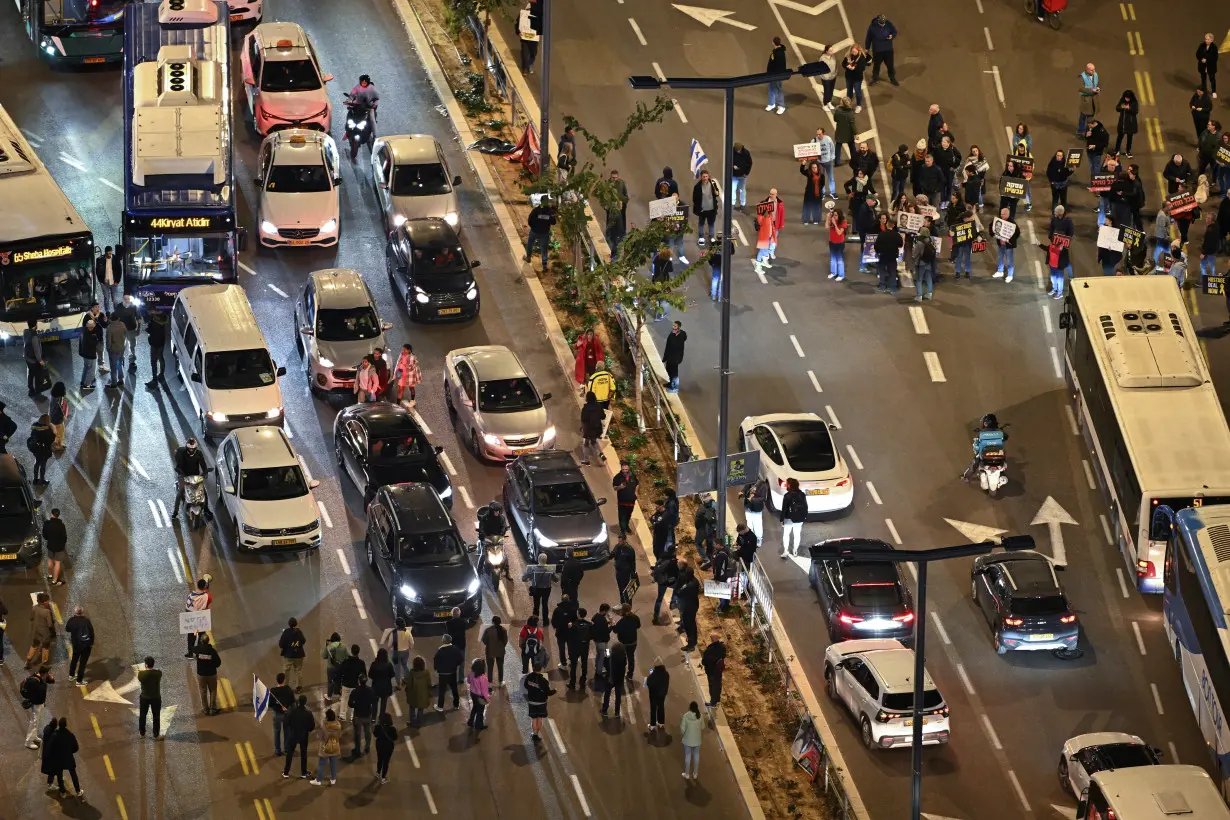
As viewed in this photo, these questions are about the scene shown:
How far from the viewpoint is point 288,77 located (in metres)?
54.9

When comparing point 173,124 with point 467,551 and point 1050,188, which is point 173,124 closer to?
point 467,551

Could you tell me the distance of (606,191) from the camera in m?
50.2

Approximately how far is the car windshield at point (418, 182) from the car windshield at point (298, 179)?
1637 mm

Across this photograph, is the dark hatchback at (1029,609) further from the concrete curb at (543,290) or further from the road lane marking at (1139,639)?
the concrete curb at (543,290)

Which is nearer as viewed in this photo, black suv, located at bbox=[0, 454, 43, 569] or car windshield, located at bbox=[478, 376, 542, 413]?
black suv, located at bbox=[0, 454, 43, 569]

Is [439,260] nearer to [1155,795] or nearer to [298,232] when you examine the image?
[298,232]

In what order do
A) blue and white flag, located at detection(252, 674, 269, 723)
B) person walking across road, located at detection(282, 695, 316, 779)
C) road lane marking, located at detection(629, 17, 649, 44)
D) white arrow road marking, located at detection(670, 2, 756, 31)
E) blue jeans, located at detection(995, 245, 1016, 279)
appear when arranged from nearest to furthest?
person walking across road, located at detection(282, 695, 316, 779) → blue and white flag, located at detection(252, 674, 269, 723) → blue jeans, located at detection(995, 245, 1016, 279) → road lane marking, located at detection(629, 17, 649, 44) → white arrow road marking, located at detection(670, 2, 756, 31)

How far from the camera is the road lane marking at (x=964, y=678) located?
137ft

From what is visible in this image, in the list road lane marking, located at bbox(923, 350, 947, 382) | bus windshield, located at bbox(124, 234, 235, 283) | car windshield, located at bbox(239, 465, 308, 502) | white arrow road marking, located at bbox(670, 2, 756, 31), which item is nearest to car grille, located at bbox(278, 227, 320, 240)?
bus windshield, located at bbox(124, 234, 235, 283)

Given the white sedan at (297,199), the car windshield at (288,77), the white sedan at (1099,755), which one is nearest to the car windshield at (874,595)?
the white sedan at (1099,755)

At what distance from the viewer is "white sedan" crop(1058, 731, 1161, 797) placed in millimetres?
38219

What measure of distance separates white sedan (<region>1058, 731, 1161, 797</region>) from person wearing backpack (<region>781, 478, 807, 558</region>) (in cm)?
729

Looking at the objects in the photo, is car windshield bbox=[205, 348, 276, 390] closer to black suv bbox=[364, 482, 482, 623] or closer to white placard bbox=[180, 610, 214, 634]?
black suv bbox=[364, 482, 482, 623]

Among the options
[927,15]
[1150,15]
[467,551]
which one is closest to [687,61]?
[927,15]
